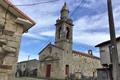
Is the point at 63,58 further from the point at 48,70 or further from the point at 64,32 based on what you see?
the point at 64,32

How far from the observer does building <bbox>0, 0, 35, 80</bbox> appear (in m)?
7.10

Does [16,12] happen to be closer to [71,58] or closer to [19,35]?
[19,35]

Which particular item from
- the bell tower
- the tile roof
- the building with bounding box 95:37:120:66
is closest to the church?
the bell tower

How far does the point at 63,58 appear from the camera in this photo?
37.4 meters

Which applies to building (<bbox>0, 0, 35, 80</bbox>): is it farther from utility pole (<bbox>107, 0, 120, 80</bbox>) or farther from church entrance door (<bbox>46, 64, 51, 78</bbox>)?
church entrance door (<bbox>46, 64, 51, 78</bbox>)

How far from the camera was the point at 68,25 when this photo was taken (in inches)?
1620

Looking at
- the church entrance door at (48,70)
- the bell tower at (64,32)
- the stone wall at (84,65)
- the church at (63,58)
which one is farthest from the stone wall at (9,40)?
the church entrance door at (48,70)

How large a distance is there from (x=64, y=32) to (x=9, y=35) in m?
32.4

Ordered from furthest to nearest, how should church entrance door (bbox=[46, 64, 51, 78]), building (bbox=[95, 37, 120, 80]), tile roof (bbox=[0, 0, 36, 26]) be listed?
1. church entrance door (bbox=[46, 64, 51, 78])
2. building (bbox=[95, 37, 120, 80])
3. tile roof (bbox=[0, 0, 36, 26])

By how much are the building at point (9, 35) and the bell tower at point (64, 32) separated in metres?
30.7

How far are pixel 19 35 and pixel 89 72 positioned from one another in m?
38.0

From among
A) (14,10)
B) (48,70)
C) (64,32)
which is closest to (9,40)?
(14,10)

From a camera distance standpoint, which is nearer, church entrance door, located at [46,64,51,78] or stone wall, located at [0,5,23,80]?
stone wall, located at [0,5,23,80]

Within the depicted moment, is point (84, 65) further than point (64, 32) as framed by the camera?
Yes
